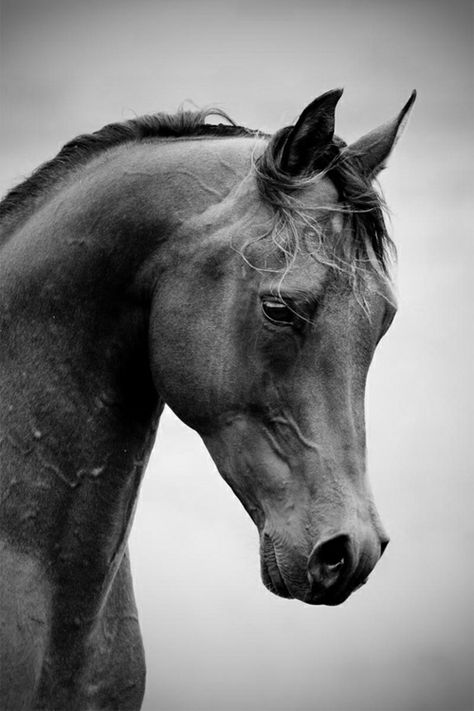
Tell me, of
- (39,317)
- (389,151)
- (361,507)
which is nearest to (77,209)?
(39,317)

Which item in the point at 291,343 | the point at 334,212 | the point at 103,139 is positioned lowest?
the point at 291,343

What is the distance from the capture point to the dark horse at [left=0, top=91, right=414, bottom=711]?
3.48 meters

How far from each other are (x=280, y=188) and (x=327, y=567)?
4.07 ft

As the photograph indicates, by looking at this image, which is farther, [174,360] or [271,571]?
[174,360]

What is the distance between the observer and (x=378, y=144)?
395 centimetres

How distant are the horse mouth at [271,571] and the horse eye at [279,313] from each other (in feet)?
2.20

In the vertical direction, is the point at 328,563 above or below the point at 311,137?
below

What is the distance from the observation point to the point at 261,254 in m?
3.59

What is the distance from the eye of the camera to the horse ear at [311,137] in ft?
11.8

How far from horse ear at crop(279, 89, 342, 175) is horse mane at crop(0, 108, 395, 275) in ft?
0.12

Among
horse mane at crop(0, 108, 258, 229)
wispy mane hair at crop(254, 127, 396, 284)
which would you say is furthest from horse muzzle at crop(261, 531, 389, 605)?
horse mane at crop(0, 108, 258, 229)

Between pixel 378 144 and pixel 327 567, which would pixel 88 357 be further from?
pixel 378 144

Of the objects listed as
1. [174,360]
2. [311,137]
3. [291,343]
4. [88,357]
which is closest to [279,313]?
[291,343]

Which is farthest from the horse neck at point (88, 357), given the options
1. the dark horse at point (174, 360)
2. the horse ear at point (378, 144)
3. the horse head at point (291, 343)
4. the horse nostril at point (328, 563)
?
the horse nostril at point (328, 563)
